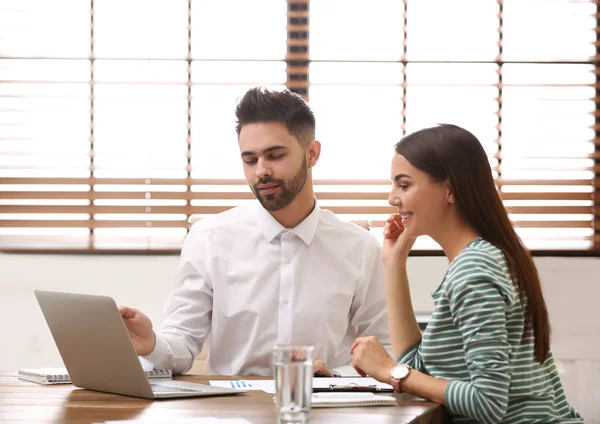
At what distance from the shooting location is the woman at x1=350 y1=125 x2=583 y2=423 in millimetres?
1255

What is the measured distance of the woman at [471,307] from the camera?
1255 millimetres

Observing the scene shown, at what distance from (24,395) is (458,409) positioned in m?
0.77

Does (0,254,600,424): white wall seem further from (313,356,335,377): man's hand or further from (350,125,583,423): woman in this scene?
(350,125,583,423): woman

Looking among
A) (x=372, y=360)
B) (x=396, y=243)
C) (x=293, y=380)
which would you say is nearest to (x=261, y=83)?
(x=396, y=243)

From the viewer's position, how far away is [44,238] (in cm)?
318

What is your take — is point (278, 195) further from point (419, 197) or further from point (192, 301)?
point (419, 197)

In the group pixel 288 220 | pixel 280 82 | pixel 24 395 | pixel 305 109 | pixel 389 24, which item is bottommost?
pixel 24 395

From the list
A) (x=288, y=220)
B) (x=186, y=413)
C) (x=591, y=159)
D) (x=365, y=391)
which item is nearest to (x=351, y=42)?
(x=591, y=159)

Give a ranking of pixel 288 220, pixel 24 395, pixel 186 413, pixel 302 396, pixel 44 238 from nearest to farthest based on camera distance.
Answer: pixel 302 396, pixel 186 413, pixel 24 395, pixel 288 220, pixel 44 238

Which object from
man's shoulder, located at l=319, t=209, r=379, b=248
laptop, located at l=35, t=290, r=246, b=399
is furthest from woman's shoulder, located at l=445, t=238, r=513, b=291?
man's shoulder, located at l=319, t=209, r=379, b=248

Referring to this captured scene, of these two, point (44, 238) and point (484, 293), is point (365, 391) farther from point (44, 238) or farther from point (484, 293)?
point (44, 238)

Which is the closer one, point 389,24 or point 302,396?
point 302,396

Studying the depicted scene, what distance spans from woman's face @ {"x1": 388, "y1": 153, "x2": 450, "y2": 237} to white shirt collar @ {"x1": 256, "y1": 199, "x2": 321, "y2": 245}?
58 cm

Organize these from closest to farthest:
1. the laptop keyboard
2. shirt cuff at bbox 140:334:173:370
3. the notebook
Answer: the notebook → the laptop keyboard → shirt cuff at bbox 140:334:173:370
